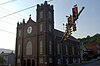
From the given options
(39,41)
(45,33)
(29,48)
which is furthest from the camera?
(29,48)

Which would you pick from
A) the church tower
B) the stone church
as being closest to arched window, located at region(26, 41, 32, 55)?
the stone church

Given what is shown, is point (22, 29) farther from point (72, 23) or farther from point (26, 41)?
point (72, 23)

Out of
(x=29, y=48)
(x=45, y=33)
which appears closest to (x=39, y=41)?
(x=45, y=33)

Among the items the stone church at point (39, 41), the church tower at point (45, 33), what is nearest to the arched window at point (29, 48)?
the stone church at point (39, 41)

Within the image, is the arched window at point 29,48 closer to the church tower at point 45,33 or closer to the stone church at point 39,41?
the stone church at point 39,41

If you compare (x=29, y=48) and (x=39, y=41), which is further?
(x=29, y=48)

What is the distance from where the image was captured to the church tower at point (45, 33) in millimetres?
54934

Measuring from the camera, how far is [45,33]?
5572cm

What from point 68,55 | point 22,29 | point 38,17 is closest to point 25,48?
point 22,29

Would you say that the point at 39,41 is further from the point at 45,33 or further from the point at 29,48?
the point at 29,48

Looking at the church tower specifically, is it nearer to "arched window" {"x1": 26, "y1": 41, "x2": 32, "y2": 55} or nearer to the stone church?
the stone church

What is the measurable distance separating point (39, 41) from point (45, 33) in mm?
3696

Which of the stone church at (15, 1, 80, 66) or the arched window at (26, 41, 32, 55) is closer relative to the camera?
the stone church at (15, 1, 80, 66)

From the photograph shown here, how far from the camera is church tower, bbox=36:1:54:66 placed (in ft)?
180
